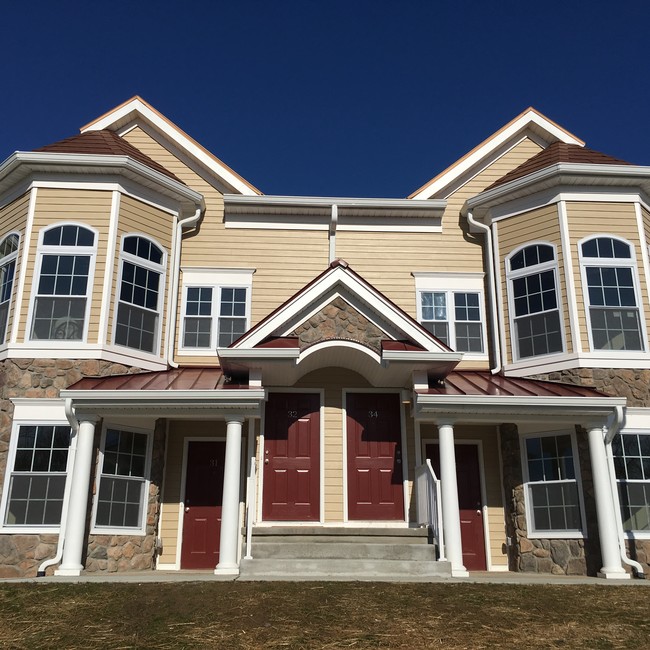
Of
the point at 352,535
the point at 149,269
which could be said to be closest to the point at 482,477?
the point at 352,535

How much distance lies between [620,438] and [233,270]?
7.84 m

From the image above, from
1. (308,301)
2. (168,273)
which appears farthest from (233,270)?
(308,301)

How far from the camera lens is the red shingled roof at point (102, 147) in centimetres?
1258

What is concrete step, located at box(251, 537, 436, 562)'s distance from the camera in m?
9.64

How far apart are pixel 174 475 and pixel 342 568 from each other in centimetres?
432

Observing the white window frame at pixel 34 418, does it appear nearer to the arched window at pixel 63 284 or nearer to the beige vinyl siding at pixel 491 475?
the arched window at pixel 63 284

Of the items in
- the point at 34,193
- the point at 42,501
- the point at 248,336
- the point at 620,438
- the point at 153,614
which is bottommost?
the point at 153,614

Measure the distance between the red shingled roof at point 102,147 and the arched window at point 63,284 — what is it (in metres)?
1.57

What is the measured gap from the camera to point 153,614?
6.59 m

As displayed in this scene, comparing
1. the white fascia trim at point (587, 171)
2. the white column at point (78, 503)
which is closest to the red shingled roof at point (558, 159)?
the white fascia trim at point (587, 171)

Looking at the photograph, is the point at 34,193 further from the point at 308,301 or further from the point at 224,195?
the point at 308,301

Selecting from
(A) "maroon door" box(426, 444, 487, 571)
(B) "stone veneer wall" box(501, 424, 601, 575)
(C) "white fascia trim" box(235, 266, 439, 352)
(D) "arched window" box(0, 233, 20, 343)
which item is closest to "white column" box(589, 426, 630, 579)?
(B) "stone veneer wall" box(501, 424, 601, 575)

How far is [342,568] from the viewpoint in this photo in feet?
30.3

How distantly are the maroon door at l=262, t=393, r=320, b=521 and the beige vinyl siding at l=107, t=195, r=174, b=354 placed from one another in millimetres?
2595
